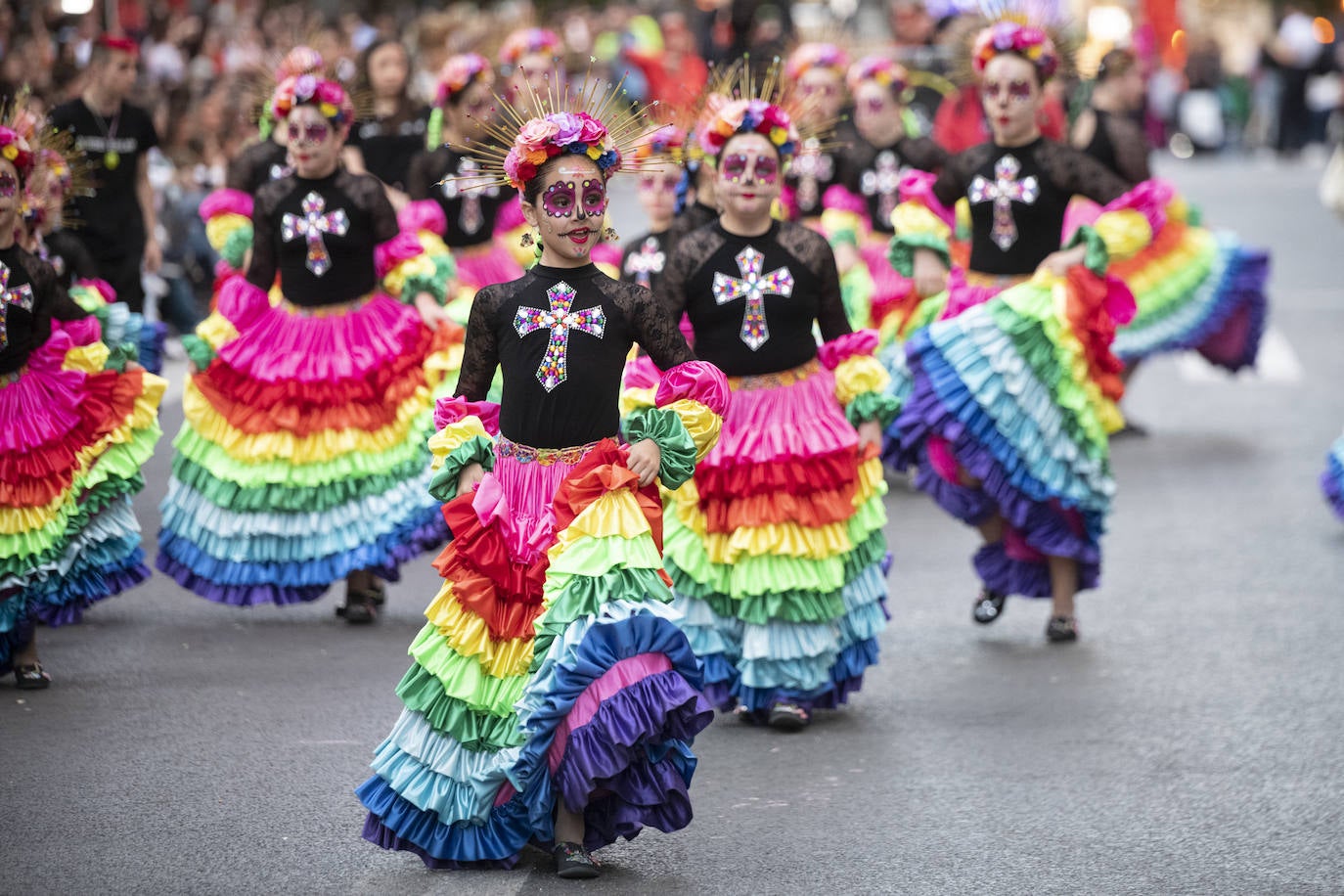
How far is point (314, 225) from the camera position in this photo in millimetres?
8172

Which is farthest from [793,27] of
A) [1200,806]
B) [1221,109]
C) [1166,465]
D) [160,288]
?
[1221,109]

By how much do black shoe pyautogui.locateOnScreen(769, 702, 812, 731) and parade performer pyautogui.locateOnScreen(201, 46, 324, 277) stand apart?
11.3 ft

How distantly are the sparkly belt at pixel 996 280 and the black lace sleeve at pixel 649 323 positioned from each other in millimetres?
3053

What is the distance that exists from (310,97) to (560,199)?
9.57 ft

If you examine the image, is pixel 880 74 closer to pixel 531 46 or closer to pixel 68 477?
pixel 531 46

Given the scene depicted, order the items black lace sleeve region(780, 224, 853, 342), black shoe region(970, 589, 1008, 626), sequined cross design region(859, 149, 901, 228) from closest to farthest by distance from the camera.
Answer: black lace sleeve region(780, 224, 853, 342), black shoe region(970, 589, 1008, 626), sequined cross design region(859, 149, 901, 228)

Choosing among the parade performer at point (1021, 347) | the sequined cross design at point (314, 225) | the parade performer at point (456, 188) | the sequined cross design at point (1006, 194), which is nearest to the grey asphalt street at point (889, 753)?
Answer: the parade performer at point (1021, 347)

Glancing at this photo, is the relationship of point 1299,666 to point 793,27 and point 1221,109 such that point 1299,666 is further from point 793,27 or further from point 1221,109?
point 1221,109

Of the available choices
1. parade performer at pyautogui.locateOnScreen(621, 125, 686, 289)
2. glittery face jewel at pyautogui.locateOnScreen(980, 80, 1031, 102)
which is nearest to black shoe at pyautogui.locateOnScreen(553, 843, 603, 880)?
parade performer at pyautogui.locateOnScreen(621, 125, 686, 289)

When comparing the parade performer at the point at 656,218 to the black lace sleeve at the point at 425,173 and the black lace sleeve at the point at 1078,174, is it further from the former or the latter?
the black lace sleeve at the point at 1078,174

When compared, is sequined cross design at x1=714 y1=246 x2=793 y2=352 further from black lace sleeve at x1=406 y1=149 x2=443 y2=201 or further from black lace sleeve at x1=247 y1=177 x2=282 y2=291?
black lace sleeve at x1=406 y1=149 x2=443 y2=201

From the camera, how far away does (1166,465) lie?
1246 cm

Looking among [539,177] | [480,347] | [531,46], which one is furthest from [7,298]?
[531,46]

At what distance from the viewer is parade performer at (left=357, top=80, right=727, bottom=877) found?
518 cm
